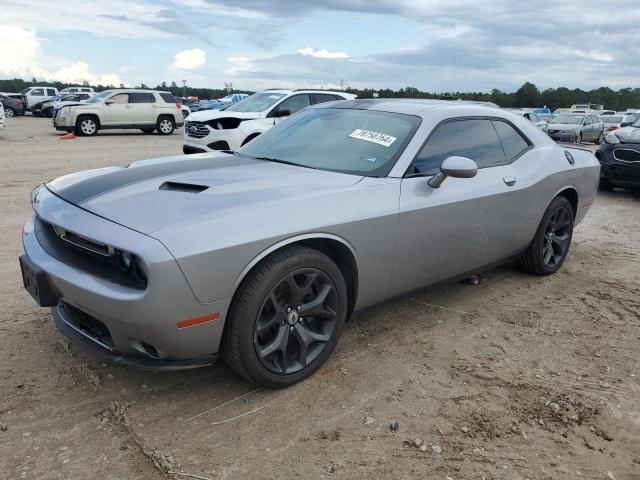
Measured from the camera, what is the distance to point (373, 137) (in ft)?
12.2

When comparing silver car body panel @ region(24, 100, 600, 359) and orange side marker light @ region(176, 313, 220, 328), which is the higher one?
silver car body panel @ region(24, 100, 600, 359)

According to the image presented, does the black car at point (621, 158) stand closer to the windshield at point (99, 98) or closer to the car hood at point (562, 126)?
the car hood at point (562, 126)

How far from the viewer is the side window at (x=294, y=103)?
12018 millimetres

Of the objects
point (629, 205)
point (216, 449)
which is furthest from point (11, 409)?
point (629, 205)

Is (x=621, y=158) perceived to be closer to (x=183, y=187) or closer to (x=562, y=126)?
(x=183, y=187)

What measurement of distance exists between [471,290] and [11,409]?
345cm

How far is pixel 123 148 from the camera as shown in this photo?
15.2 m

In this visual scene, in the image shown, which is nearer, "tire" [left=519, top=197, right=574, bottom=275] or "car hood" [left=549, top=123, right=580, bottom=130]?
"tire" [left=519, top=197, right=574, bottom=275]

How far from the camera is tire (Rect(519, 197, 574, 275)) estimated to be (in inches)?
191

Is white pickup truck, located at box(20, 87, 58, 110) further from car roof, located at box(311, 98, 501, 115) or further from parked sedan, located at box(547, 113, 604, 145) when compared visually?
car roof, located at box(311, 98, 501, 115)

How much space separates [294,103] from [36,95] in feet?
104

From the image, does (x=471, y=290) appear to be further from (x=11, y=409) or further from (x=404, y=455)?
(x=11, y=409)

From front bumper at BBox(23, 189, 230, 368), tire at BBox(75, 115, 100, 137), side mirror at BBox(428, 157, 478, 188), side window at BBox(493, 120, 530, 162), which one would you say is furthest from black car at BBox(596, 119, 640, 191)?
tire at BBox(75, 115, 100, 137)

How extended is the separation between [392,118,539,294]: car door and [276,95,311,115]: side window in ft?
26.2
